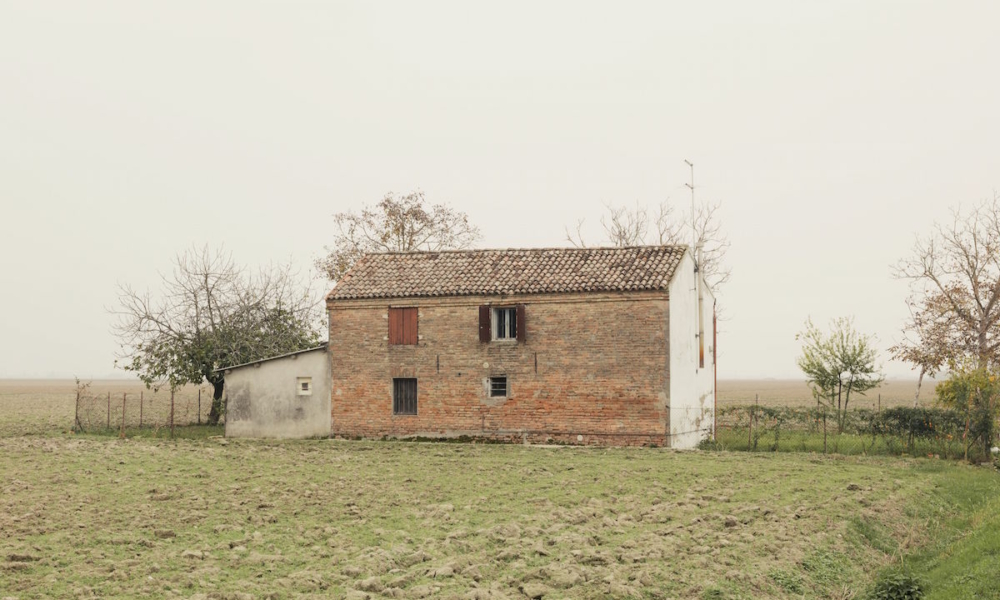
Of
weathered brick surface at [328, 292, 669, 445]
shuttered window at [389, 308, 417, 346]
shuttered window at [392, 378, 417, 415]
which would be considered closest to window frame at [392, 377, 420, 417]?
shuttered window at [392, 378, 417, 415]

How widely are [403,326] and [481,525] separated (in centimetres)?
1523

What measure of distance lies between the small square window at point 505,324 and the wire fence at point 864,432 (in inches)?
283

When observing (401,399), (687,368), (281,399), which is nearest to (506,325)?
(401,399)

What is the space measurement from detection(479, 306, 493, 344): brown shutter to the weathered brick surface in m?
0.21

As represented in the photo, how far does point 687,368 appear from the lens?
28.0 m

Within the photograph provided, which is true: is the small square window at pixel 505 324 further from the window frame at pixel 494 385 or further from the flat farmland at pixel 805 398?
the flat farmland at pixel 805 398

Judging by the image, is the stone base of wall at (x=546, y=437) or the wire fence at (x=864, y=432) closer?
the wire fence at (x=864, y=432)

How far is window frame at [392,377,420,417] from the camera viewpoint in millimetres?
28453

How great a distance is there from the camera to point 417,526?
14.1 m

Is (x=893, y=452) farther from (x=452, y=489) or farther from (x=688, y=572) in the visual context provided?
(x=688, y=572)

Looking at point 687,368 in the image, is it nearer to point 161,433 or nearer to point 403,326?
point 403,326

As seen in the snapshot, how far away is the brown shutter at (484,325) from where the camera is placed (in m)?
27.8

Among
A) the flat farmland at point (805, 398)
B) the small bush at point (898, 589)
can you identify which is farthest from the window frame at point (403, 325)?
the small bush at point (898, 589)

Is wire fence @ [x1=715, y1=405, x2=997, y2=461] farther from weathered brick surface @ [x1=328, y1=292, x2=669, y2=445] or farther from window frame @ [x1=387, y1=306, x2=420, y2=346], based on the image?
window frame @ [x1=387, y1=306, x2=420, y2=346]
